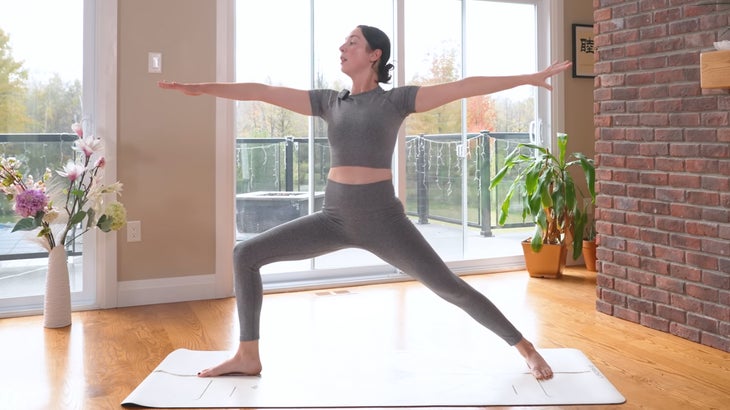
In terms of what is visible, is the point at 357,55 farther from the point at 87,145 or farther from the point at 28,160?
the point at 28,160

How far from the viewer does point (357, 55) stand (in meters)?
2.45

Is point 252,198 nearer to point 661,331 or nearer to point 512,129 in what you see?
point 512,129

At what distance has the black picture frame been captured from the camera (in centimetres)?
491

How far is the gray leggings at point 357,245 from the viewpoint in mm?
2332

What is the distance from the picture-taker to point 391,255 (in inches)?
92.9

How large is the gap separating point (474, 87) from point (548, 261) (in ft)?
8.04

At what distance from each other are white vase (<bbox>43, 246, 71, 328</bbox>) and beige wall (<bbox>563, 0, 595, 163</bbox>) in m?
3.51

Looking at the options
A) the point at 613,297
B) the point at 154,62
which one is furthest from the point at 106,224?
the point at 613,297

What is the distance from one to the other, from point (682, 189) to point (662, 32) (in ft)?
2.43

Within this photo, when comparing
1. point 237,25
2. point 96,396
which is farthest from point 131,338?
point 237,25

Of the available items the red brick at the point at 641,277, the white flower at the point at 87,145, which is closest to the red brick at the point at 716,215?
the red brick at the point at 641,277

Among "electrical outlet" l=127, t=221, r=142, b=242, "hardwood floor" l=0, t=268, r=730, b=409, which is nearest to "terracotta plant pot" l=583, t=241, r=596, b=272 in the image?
"hardwood floor" l=0, t=268, r=730, b=409

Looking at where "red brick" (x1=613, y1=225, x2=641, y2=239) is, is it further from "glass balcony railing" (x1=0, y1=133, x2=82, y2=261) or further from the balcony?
"glass balcony railing" (x1=0, y1=133, x2=82, y2=261)

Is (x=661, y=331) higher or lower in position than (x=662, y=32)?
lower
